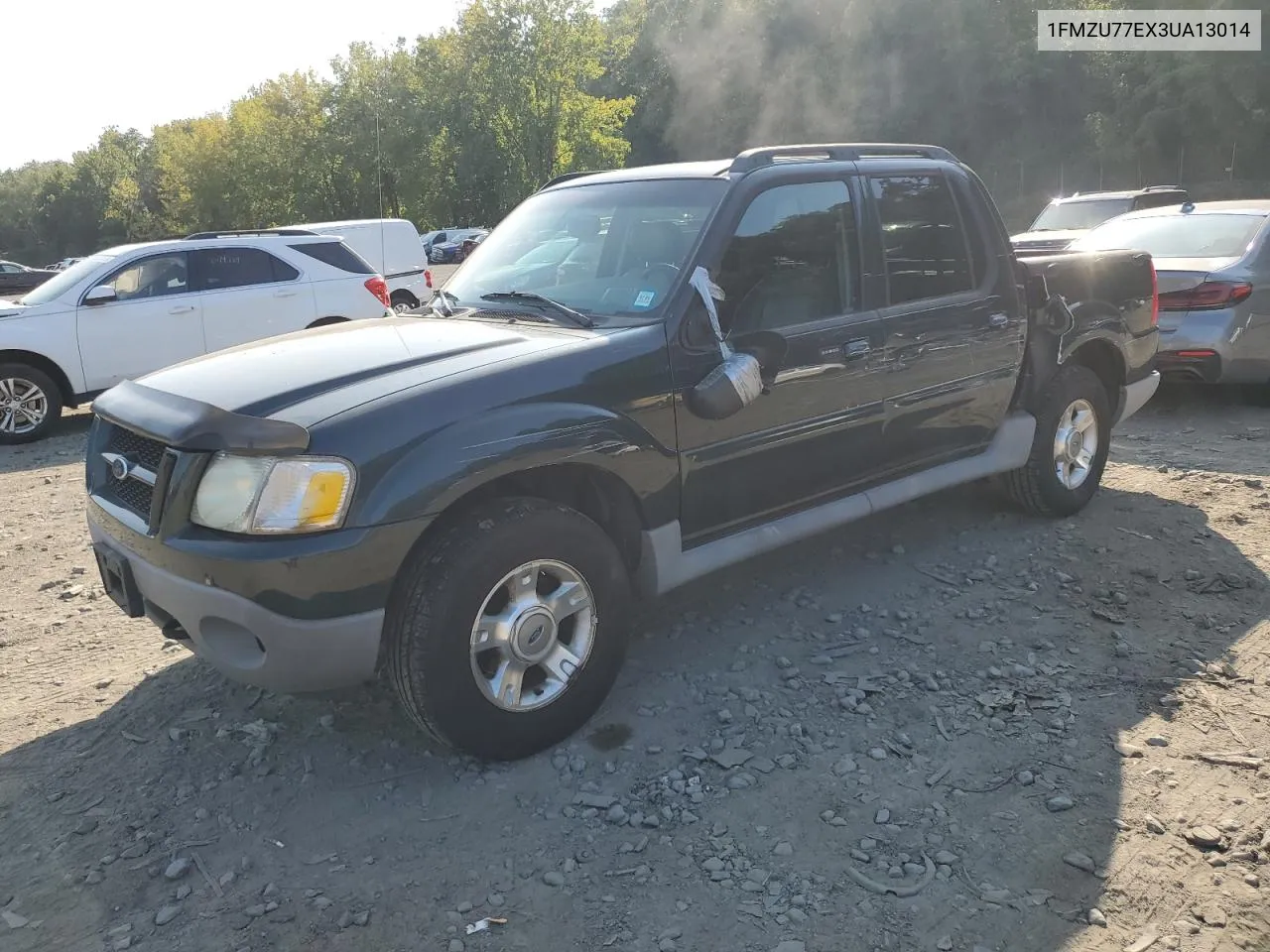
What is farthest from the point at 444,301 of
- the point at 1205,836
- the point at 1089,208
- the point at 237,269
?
the point at 1089,208

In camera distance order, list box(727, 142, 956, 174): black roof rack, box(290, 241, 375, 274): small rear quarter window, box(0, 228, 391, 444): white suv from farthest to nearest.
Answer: box(290, 241, 375, 274): small rear quarter window
box(0, 228, 391, 444): white suv
box(727, 142, 956, 174): black roof rack

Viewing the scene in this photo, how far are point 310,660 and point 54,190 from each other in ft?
375

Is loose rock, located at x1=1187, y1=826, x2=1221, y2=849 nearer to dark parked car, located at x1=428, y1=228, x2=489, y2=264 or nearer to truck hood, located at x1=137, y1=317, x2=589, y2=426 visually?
truck hood, located at x1=137, y1=317, x2=589, y2=426

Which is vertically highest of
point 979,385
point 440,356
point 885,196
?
point 885,196

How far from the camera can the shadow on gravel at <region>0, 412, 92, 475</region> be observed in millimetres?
8453

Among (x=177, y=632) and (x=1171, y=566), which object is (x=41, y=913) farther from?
(x=1171, y=566)

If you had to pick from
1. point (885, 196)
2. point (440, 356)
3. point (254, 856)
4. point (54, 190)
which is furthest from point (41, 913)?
point (54, 190)

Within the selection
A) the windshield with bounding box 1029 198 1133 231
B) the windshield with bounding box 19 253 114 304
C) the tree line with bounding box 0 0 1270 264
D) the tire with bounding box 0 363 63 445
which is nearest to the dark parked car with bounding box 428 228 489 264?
the tree line with bounding box 0 0 1270 264

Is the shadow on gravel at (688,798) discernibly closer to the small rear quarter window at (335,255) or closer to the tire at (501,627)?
the tire at (501,627)

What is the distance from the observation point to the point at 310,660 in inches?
115

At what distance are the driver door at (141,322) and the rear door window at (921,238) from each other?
7604mm

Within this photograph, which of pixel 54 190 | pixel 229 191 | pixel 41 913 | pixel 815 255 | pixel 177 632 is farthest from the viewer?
pixel 54 190

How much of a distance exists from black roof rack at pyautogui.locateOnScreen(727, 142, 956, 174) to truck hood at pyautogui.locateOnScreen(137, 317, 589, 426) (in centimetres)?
105

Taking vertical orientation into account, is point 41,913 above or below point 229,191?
below
